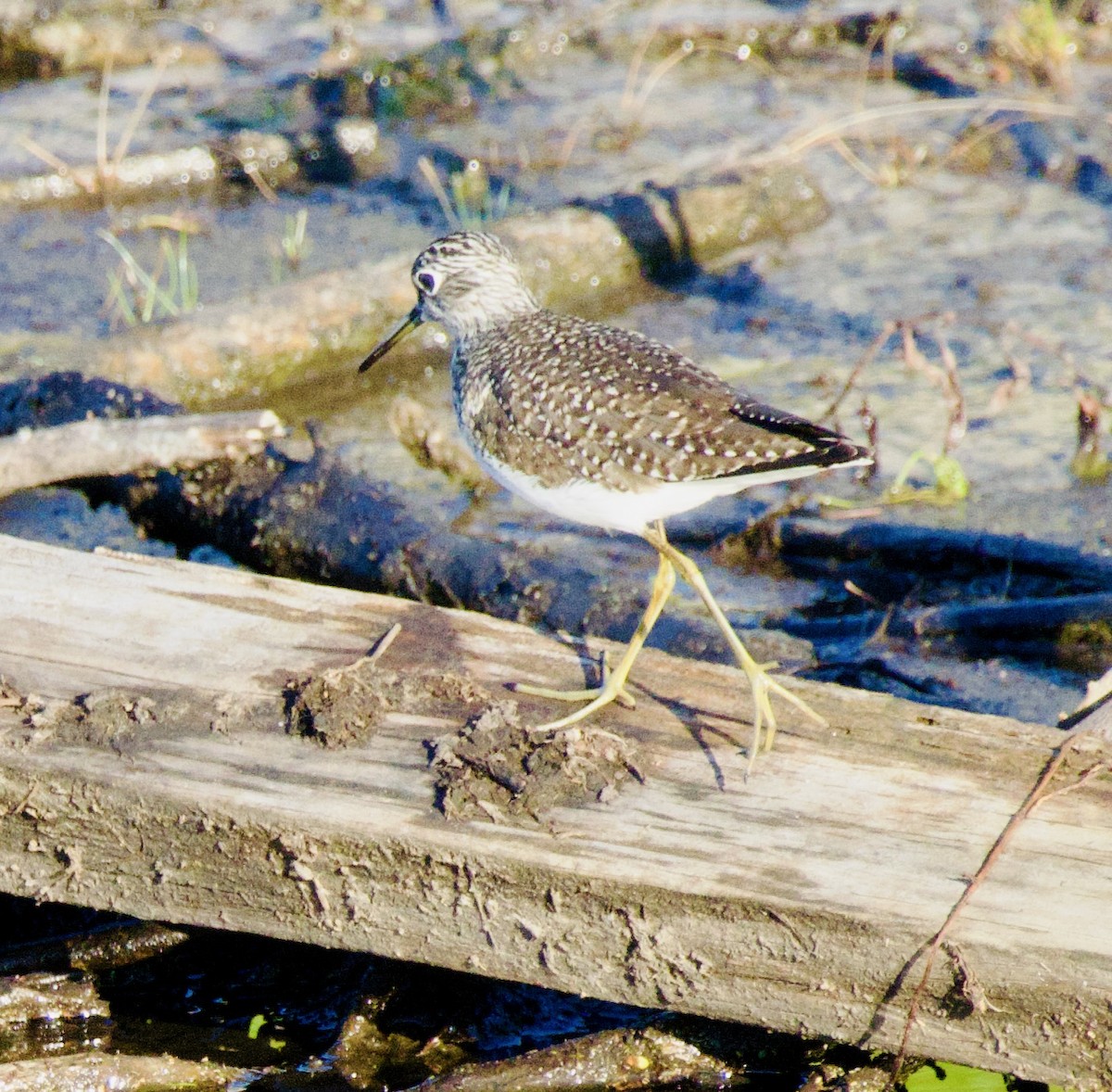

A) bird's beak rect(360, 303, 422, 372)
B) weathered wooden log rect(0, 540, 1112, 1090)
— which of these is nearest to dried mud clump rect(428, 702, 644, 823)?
weathered wooden log rect(0, 540, 1112, 1090)

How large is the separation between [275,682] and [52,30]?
800 centimetres

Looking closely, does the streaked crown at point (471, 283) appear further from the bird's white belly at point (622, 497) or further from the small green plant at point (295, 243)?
the small green plant at point (295, 243)

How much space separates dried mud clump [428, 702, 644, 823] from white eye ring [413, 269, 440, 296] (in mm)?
1822

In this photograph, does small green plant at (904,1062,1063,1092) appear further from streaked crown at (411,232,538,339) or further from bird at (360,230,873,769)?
streaked crown at (411,232,538,339)

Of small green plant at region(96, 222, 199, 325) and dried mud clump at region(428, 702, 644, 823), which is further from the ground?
dried mud clump at region(428, 702, 644, 823)

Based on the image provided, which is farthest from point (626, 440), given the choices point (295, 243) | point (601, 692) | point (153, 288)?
point (295, 243)

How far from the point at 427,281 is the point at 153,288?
2.57 meters

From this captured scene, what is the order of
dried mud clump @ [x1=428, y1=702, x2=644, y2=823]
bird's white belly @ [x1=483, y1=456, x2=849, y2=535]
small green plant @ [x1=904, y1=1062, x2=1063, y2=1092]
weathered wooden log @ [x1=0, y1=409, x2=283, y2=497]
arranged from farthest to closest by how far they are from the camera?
weathered wooden log @ [x1=0, y1=409, x2=283, y2=497]
bird's white belly @ [x1=483, y1=456, x2=849, y2=535]
small green plant @ [x1=904, y1=1062, x2=1063, y2=1092]
dried mud clump @ [x1=428, y1=702, x2=644, y2=823]

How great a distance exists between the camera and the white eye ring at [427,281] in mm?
4656

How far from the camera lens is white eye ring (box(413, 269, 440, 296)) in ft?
15.3

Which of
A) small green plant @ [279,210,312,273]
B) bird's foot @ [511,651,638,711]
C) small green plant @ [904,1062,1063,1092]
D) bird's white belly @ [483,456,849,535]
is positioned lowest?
small green plant @ [279,210,312,273]

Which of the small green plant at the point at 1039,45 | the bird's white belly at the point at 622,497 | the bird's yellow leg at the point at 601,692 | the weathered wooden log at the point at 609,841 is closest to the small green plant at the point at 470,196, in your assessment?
the small green plant at the point at 1039,45

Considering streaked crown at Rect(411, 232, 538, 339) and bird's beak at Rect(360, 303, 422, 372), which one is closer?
streaked crown at Rect(411, 232, 538, 339)

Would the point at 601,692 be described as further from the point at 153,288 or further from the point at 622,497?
the point at 153,288
